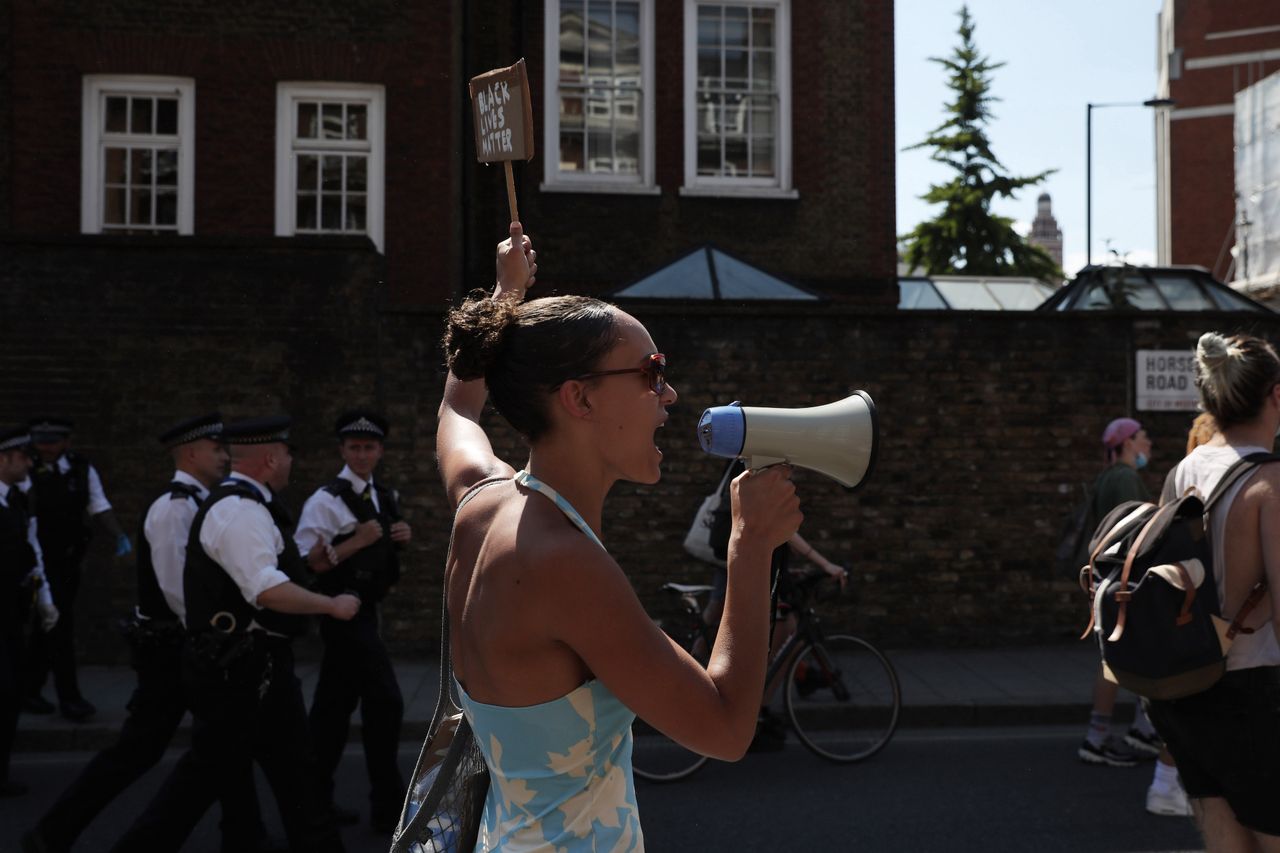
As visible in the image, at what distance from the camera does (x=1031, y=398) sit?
11859 millimetres

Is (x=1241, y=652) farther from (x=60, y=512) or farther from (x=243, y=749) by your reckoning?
(x=60, y=512)

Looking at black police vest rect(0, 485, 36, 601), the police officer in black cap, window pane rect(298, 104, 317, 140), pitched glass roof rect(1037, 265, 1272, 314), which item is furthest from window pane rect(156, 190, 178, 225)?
the police officer in black cap

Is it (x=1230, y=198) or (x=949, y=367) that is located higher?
(x=1230, y=198)

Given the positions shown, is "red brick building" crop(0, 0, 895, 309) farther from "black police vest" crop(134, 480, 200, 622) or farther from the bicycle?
"black police vest" crop(134, 480, 200, 622)

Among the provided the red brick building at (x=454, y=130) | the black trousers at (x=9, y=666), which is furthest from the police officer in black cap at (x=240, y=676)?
the red brick building at (x=454, y=130)

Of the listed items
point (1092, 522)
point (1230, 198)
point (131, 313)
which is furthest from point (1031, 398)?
point (1230, 198)

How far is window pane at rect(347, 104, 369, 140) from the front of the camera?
→ 1507cm

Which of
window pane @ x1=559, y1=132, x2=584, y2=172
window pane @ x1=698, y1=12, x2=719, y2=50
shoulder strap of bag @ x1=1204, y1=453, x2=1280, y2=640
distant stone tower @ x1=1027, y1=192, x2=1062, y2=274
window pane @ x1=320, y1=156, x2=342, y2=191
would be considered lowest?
shoulder strap of bag @ x1=1204, y1=453, x2=1280, y2=640

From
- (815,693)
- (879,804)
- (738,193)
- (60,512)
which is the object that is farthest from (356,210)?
(879,804)

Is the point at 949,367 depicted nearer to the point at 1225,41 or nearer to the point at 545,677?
the point at 545,677

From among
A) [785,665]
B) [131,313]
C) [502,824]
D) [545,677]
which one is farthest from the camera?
[131,313]

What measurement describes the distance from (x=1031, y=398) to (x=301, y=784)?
842cm

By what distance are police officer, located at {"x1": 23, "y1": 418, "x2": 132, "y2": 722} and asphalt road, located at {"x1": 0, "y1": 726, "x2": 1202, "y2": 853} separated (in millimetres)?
598

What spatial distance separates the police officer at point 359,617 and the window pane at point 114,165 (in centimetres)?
935
